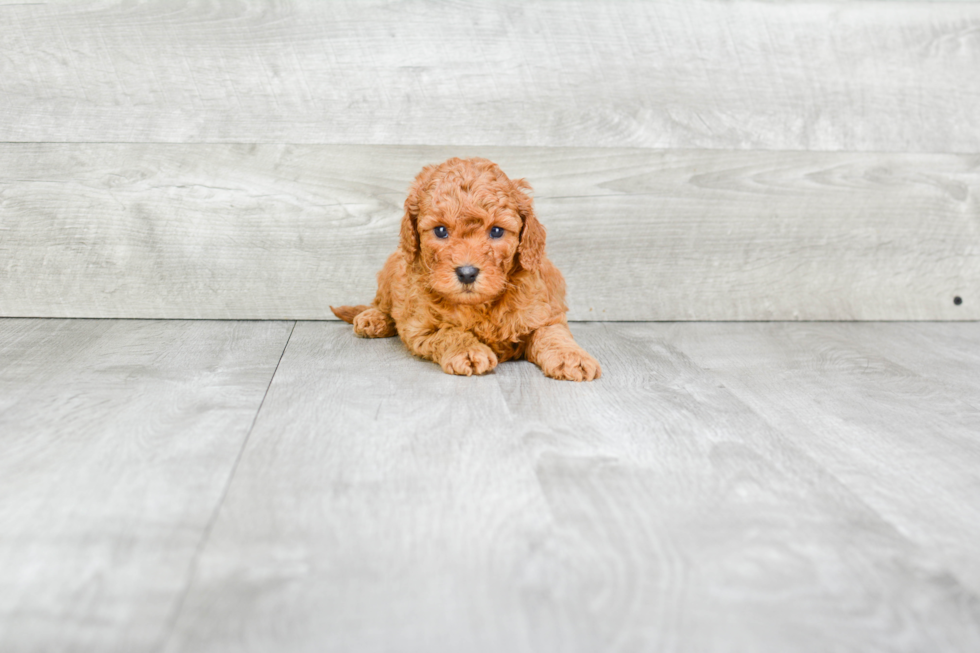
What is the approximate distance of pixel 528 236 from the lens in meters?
2.13

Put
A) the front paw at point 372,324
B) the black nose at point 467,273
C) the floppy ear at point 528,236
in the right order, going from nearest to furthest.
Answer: the black nose at point 467,273 < the floppy ear at point 528,236 < the front paw at point 372,324

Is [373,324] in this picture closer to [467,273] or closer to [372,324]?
[372,324]

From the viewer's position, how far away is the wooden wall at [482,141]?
9.04ft

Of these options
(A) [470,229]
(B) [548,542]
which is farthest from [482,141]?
(B) [548,542]

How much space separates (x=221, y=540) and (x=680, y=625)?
27.5 inches

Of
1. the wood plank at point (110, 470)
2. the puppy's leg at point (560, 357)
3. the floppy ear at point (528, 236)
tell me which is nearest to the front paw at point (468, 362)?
the puppy's leg at point (560, 357)

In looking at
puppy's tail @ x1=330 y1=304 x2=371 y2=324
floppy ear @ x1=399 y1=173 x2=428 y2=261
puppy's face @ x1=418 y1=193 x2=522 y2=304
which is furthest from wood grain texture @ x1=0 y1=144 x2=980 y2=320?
puppy's face @ x1=418 y1=193 x2=522 y2=304

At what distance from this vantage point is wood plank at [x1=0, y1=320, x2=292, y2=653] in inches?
41.6

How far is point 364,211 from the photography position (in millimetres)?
2844

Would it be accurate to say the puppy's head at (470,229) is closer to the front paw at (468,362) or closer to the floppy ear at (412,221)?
the floppy ear at (412,221)

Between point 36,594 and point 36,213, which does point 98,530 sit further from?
point 36,213

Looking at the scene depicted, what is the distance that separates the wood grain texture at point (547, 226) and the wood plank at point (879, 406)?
21 cm

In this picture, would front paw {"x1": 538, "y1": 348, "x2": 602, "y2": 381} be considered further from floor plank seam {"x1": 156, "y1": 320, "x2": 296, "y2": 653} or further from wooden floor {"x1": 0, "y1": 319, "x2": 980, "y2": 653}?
floor plank seam {"x1": 156, "y1": 320, "x2": 296, "y2": 653}

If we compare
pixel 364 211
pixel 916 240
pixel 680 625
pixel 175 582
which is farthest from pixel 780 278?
pixel 175 582
